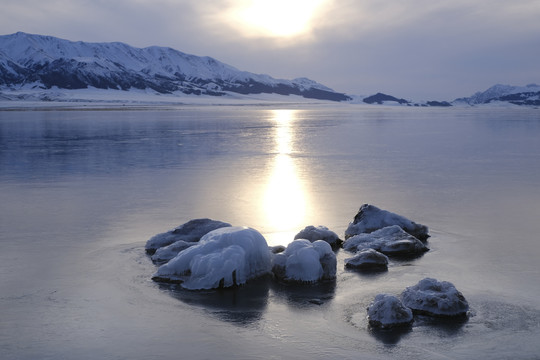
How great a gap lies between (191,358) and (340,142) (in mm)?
24195

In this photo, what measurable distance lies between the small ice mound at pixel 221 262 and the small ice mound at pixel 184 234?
1.04 metres

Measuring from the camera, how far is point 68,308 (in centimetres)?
662

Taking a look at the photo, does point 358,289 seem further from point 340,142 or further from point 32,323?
point 340,142

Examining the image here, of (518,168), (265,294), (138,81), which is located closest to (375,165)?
(518,168)

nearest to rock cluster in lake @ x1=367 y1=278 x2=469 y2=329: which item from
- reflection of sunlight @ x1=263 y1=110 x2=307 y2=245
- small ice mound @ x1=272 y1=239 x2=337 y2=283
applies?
small ice mound @ x1=272 y1=239 x2=337 y2=283

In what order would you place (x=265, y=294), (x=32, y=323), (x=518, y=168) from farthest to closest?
(x=518, y=168) < (x=265, y=294) < (x=32, y=323)

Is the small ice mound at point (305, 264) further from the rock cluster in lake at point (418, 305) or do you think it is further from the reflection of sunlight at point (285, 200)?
the reflection of sunlight at point (285, 200)

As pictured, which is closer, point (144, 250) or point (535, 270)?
point (535, 270)

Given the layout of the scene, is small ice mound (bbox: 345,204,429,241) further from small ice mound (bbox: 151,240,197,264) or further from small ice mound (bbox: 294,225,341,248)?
small ice mound (bbox: 151,240,197,264)

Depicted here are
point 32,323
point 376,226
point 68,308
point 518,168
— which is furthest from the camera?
point 518,168

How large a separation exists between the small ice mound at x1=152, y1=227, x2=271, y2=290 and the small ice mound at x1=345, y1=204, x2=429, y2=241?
2.45m

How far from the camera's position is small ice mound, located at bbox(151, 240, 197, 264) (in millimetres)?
8461

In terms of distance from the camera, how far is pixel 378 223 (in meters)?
10.0

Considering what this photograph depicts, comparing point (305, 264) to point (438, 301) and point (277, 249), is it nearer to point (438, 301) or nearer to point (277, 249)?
point (277, 249)
